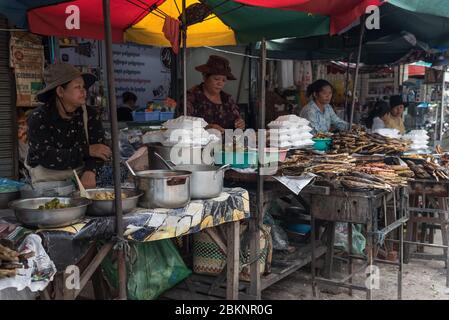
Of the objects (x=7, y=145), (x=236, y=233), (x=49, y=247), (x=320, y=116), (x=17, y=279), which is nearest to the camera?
(x=17, y=279)

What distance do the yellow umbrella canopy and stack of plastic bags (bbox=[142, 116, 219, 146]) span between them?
202cm

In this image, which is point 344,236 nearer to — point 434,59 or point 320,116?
point 320,116

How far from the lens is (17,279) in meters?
1.79

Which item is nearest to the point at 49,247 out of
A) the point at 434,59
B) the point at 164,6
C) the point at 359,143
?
the point at 164,6

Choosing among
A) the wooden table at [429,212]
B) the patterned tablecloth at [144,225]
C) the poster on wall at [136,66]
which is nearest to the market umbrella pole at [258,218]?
the patterned tablecloth at [144,225]

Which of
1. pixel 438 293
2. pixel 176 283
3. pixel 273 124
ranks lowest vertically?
pixel 438 293

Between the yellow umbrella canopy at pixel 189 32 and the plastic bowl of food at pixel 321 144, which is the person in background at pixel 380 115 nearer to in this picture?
the plastic bowl of food at pixel 321 144

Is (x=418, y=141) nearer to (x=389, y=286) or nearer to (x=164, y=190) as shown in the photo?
(x=389, y=286)

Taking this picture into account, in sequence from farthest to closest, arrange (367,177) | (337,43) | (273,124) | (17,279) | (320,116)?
(337,43) → (320,116) → (273,124) → (367,177) → (17,279)

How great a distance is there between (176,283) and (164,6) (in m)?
2.74

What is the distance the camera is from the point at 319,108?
5457 mm

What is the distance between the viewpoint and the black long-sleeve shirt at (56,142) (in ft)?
9.83

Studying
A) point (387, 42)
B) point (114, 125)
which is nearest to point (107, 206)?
point (114, 125)

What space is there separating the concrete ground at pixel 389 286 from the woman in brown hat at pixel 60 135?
74.5 inches
